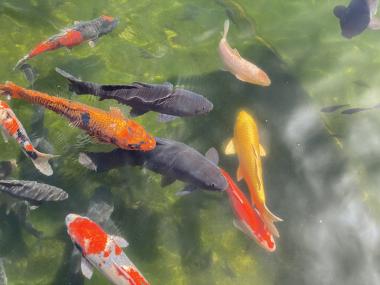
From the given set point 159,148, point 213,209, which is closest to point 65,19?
point 159,148

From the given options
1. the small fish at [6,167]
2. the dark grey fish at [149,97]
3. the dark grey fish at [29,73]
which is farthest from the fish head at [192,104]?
the small fish at [6,167]

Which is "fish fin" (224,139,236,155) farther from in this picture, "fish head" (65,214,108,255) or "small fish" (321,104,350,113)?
"fish head" (65,214,108,255)

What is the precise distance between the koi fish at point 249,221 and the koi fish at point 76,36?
112 inches

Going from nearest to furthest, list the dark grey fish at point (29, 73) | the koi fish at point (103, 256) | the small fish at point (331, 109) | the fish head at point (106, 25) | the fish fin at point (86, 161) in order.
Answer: the koi fish at point (103, 256) → the fish fin at point (86, 161) → the dark grey fish at point (29, 73) → the fish head at point (106, 25) → the small fish at point (331, 109)

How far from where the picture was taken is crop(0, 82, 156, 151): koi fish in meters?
4.41

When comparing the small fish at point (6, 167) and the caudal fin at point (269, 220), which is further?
the small fish at point (6, 167)

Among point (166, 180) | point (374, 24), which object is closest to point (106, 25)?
point (166, 180)

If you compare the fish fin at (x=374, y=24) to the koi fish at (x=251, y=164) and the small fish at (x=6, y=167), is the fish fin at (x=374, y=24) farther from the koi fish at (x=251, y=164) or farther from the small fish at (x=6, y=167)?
the small fish at (x=6, y=167)

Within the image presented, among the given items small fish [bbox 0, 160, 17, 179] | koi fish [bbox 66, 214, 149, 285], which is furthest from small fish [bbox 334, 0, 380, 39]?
small fish [bbox 0, 160, 17, 179]

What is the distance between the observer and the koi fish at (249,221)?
461 centimetres

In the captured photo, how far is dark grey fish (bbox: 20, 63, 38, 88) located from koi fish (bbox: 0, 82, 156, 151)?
4.13 ft

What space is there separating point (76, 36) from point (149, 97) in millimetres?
1654

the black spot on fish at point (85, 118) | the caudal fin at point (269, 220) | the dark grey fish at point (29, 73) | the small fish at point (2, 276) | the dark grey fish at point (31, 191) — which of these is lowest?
the small fish at point (2, 276)

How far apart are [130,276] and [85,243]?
0.58 meters
